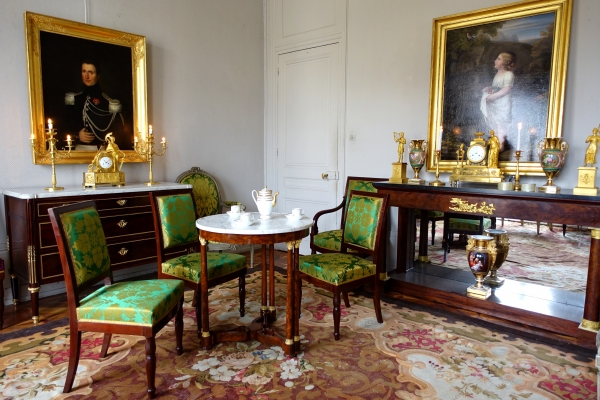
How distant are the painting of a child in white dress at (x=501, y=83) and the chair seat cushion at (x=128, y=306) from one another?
8.85ft

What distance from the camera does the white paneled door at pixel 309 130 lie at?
4566mm

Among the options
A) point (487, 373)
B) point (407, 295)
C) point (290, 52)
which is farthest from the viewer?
point (290, 52)

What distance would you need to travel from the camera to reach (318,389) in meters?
2.11

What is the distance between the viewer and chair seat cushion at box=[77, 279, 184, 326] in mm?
1948

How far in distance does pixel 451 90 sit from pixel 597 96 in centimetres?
105

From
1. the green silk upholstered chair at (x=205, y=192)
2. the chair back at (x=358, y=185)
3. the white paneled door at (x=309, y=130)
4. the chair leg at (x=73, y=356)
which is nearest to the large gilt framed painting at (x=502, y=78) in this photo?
the chair back at (x=358, y=185)

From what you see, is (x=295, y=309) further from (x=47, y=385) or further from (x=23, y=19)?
(x=23, y=19)

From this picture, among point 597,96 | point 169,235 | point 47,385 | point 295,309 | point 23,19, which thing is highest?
point 23,19

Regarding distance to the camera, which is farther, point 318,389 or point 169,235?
point 169,235

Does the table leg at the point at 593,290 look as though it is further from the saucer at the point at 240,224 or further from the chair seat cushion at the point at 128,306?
the chair seat cushion at the point at 128,306

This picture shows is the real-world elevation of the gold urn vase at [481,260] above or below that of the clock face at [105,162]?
below

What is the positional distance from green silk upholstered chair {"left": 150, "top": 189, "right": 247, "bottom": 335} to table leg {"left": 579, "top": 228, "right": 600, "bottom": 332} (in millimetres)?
2270

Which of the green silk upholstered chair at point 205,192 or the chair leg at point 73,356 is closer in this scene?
the chair leg at point 73,356

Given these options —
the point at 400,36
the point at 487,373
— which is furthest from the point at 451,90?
the point at 487,373
